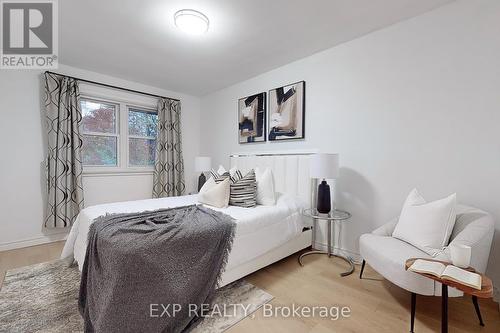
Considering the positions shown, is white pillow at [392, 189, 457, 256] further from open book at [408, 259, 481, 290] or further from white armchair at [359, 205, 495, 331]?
open book at [408, 259, 481, 290]

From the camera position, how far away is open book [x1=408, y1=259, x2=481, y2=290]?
1113 mm

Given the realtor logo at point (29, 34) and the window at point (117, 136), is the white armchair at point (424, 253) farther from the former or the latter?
the window at point (117, 136)

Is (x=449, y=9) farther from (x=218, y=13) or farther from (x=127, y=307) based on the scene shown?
(x=127, y=307)

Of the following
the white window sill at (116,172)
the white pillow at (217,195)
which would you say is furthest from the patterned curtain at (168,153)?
the white pillow at (217,195)

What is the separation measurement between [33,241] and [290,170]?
3573 mm

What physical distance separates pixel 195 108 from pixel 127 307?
13.2 ft

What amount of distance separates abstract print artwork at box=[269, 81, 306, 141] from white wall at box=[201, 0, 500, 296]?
105 millimetres

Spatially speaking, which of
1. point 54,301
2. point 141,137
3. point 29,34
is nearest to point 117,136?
point 141,137

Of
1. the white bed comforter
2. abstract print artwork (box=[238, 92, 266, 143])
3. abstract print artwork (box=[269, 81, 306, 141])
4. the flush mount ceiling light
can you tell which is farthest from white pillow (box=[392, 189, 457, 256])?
the flush mount ceiling light

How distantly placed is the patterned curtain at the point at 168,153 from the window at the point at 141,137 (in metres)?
0.21

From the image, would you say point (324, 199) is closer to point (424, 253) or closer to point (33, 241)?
point (424, 253)

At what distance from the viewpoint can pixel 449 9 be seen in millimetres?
1970

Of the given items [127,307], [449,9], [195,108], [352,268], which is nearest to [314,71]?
[449,9]

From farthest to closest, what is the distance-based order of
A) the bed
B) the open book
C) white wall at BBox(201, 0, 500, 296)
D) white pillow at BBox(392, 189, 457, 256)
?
1. the bed
2. white wall at BBox(201, 0, 500, 296)
3. white pillow at BBox(392, 189, 457, 256)
4. the open book
